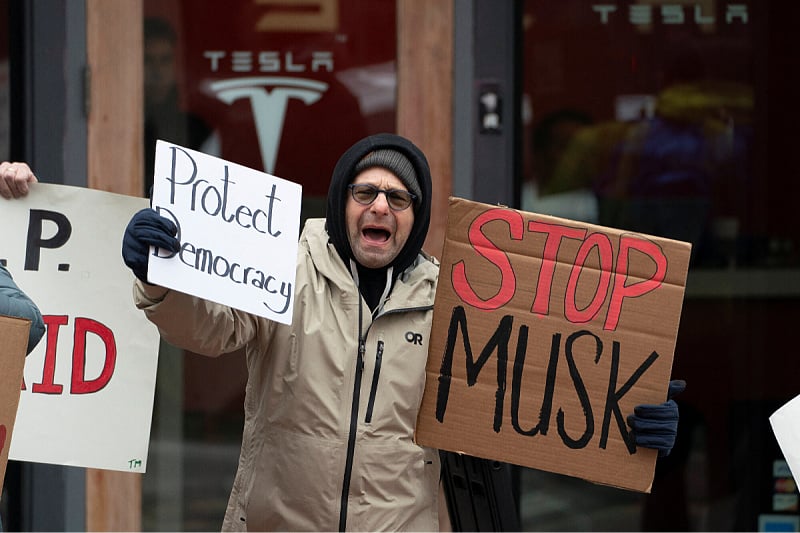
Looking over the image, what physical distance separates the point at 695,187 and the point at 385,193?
2.42 meters

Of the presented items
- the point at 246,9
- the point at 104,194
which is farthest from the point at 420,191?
the point at 246,9

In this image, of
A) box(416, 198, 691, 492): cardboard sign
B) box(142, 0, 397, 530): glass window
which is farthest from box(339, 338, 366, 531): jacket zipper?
box(142, 0, 397, 530): glass window

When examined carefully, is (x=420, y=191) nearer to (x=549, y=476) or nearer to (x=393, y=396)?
(x=393, y=396)

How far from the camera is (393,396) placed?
307 cm

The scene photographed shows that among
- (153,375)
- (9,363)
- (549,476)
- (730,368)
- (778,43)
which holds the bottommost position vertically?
(549,476)

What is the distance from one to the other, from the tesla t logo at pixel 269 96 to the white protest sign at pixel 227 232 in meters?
1.78

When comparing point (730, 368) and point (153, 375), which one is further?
point (730, 368)

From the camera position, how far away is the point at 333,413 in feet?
9.98

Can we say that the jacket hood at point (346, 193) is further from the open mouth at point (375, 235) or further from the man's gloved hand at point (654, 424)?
the man's gloved hand at point (654, 424)

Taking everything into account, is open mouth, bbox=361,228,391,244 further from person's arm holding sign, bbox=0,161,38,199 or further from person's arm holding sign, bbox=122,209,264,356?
person's arm holding sign, bbox=0,161,38,199

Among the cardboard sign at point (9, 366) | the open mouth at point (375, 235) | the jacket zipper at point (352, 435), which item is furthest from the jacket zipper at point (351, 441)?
the cardboard sign at point (9, 366)

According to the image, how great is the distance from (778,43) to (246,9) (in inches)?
82.0

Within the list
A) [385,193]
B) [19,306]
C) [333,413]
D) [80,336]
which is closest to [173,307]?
[19,306]

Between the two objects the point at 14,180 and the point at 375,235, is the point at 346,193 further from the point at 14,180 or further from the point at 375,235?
the point at 14,180
